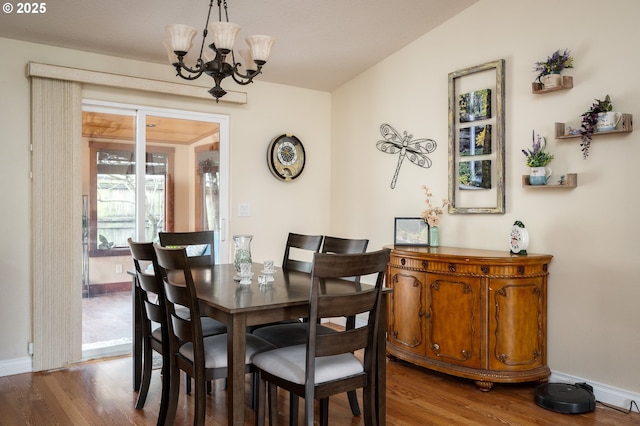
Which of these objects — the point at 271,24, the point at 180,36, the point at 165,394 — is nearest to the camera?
the point at 180,36

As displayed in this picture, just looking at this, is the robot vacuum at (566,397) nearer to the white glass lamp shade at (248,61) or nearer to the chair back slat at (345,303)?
the chair back slat at (345,303)

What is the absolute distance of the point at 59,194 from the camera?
146 inches

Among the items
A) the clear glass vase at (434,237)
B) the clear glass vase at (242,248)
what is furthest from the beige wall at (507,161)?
the clear glass vase at (242,248)

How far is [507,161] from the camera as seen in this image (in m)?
3.61

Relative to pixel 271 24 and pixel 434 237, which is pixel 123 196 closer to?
pixel 271 24

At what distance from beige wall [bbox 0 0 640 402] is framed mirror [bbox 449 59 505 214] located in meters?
0.08

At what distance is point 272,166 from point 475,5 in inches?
91.2

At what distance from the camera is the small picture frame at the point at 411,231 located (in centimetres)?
401

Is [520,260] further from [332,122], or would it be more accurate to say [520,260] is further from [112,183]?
[112,183]

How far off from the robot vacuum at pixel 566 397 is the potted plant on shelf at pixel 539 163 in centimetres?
133

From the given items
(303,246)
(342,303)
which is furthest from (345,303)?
(303,246)

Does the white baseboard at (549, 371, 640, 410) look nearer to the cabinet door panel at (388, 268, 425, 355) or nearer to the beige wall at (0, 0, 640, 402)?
the beige wall at (0, 0, 640, 402)

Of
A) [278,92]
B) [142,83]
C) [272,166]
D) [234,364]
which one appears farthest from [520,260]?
[142,83]

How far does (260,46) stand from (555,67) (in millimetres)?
1978
